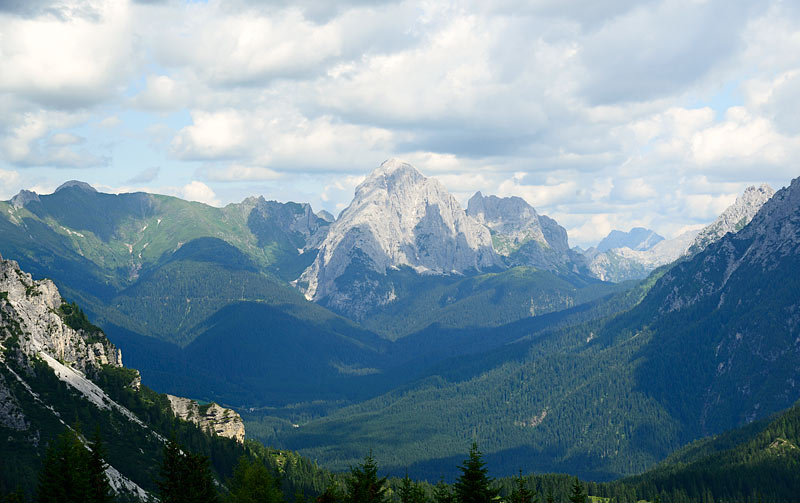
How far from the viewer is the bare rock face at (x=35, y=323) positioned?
175000mm

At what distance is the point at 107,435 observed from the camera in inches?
6614

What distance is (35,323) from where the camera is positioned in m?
185

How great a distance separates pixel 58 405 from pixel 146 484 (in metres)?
27.3

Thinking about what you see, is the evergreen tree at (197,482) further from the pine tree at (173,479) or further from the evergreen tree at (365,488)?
the evergreen tree at (365,488)

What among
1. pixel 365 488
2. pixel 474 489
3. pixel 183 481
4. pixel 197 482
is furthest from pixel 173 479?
pixel 474 489

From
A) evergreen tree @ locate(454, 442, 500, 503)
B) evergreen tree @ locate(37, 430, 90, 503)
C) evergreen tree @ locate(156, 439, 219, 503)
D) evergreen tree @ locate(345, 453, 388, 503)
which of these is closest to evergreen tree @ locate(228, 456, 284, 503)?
evergreen tree @ locate(156, 439, 219, 503)

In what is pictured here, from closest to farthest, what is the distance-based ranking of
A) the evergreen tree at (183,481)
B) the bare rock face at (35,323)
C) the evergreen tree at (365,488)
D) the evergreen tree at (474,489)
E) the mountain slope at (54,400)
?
the evergreen tree at (474,489)
the evergreen tree at (365,488)
the evergreen tree at (183,481)
the mountain slope at (54,400)
the bare rock face at (35,323)

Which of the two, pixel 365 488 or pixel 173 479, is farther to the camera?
pixel 173 479

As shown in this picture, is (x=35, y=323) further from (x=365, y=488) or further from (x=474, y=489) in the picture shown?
(x=474, y=489)

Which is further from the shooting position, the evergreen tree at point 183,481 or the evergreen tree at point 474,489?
the evergreen tree at point 183,481

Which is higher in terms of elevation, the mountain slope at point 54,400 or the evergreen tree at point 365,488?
the mountain slope at point 54,400

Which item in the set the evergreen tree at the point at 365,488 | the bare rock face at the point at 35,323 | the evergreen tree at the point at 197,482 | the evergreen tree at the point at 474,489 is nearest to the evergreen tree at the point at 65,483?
the evergreen tree at the point at 197,482

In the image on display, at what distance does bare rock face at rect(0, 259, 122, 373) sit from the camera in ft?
574

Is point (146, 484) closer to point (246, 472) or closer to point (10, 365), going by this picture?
point (10, 365)
